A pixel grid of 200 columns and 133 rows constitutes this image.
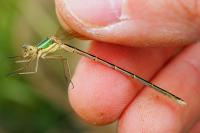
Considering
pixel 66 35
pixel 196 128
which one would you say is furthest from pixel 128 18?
pixel 196 128

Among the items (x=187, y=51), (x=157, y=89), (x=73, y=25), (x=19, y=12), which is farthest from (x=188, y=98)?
(x=19, y=12)

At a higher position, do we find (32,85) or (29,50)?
(29,50)

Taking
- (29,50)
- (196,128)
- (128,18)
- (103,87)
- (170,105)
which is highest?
(128,18)

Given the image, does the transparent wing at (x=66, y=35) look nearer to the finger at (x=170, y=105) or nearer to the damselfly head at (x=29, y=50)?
the damselfly head at (x=29, y=50)

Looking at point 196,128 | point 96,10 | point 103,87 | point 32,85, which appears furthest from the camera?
point 32,85

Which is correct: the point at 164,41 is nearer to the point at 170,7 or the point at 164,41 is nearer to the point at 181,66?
the point at 170,7

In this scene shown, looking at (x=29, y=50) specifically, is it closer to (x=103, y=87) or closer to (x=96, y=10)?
(x=103, y=87)

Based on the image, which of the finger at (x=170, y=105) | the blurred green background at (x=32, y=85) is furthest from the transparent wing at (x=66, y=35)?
the blurred green background at (x=32, y=85)
